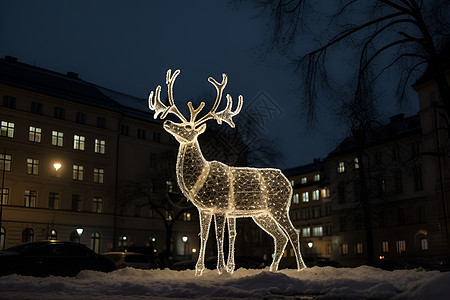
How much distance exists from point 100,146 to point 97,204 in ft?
17.6

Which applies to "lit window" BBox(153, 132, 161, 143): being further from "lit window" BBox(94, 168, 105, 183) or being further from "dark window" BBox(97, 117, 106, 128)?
"lit window" BBox(94, 168, 105, 183)

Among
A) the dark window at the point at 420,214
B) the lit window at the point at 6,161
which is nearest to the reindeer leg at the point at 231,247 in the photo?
the lit window at the point at 6,161

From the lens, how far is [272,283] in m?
9.75

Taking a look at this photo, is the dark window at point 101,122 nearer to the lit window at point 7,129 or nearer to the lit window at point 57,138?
the lit window at point 57,138

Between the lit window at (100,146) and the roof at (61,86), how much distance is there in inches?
125

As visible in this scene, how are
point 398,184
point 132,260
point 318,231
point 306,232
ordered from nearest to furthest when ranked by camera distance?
point 132,260, point 398,184, point 318,231, point 306,232

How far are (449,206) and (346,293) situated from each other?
39.3 m

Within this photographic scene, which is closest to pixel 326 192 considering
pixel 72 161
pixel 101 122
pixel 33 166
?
pixel 101 122

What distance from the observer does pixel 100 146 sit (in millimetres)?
50094

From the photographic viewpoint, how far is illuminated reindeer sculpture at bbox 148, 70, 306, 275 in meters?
13.0

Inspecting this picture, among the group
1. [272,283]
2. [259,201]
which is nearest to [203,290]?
[272,283]

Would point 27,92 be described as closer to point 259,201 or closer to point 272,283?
point 259,201

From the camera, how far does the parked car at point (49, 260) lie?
13605 millimetres

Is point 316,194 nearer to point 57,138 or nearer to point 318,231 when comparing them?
point 318,231
